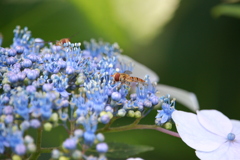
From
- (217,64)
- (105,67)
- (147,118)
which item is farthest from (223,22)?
(105,67)

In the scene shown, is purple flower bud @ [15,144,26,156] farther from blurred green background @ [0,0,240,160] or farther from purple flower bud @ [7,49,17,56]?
blurred green background @ [0,0,240,160]

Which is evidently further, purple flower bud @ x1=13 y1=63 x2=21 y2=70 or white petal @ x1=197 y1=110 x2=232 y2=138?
white petal @ x1=197 y1=110 x2=232 y2=138

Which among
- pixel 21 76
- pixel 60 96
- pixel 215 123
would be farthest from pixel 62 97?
pixel 215 123

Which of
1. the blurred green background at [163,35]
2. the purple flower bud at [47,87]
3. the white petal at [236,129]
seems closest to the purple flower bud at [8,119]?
the purple flower bud at [47,87]

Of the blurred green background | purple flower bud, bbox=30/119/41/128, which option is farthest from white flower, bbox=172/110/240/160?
the blurred green background

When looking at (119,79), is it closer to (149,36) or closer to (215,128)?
(215,128)

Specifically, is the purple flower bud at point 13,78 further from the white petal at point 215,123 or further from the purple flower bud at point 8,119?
the white petal at point 215,123

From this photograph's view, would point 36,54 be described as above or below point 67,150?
above
